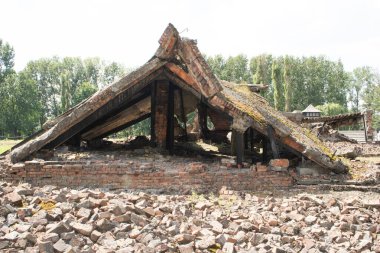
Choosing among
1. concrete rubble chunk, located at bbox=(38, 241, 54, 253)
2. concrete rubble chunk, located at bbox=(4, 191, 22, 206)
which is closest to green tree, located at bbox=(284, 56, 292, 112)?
concrete rubble chunk, located at bbox=(4, 191, 22, 206)

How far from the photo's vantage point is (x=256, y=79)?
Result: 53.7m

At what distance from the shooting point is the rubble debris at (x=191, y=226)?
4.55m

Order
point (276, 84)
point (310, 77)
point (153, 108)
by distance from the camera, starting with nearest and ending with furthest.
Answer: point (153, 108), point (276, 84), point (310, 77)

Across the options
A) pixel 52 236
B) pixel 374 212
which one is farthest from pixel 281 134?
pixel 52 236

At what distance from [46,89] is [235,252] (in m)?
65.9

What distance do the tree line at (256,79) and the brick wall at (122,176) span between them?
155 ft

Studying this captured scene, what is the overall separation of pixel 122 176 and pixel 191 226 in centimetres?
296

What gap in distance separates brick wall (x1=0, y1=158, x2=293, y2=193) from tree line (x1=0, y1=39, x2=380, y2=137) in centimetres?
4719

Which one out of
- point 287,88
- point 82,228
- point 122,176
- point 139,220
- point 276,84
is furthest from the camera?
point 287,88

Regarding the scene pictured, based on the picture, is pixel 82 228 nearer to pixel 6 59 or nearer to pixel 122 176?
pixel 122 176

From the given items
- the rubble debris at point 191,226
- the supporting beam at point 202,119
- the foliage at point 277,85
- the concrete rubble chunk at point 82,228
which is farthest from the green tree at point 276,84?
the concrete rubble chunk at point 82,228

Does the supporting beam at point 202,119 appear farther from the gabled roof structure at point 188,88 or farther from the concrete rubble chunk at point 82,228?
the concrete rubble chunk at point 82,228

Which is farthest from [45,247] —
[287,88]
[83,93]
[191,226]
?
[83,93]

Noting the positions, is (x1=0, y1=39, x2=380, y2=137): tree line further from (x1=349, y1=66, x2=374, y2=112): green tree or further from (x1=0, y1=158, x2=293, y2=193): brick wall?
(x1=0, y1=158, x2=293, y2=193): brick wall
